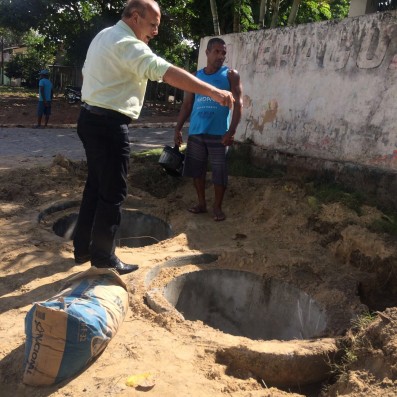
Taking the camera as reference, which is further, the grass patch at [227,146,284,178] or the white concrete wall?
the grass patch at [227,146,284,178]

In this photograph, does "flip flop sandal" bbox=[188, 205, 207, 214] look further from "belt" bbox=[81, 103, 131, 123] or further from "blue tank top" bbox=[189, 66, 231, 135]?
"belt" bbox=[81, 103, 131, 123]

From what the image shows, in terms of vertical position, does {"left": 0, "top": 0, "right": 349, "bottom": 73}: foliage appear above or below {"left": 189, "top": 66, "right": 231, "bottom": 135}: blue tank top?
above

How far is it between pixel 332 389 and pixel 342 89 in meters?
4.02

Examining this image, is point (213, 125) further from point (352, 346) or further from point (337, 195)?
point (352, 346)

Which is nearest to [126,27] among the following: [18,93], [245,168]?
[245,168]

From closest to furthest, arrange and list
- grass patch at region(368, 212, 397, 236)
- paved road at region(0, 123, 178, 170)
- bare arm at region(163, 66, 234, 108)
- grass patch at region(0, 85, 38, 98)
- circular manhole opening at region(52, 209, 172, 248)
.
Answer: bare arm at region(163, 66, 234, 108) → grass patch at region(368, 212, 397, 236) → circular manhole opening at region(52, 209, 172, 248) → paved road at region(0, 123, 178, 170) → grass patch at region(0, 85, 38, 98)

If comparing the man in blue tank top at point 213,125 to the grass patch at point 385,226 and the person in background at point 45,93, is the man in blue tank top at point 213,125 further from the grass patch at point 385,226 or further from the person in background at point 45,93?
the person in background at point 45,93

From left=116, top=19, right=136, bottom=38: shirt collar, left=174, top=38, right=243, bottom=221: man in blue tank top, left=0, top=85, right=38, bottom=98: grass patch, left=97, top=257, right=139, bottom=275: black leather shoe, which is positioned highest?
left=116, top=19, right=136, bottom=38: shirt collar

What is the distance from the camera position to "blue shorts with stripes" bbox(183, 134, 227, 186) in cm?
502

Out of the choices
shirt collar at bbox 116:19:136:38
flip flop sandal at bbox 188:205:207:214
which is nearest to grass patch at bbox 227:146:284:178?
flip flop sandal at bbox 188:205:207:214

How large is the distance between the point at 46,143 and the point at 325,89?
690cm

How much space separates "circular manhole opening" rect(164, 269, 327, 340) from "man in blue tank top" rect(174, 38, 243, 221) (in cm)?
113

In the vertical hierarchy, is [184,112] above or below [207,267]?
above

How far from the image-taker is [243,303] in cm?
432
